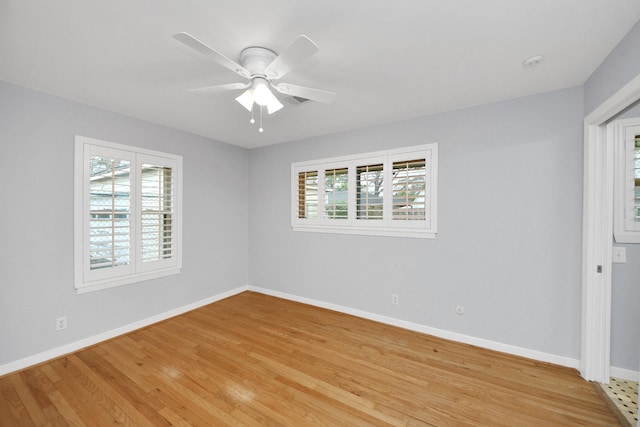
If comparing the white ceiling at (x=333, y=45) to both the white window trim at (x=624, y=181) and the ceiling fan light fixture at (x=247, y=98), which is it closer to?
the ceiling fan light fixture at (x=247, y=98)

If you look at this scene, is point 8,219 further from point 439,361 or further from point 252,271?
point 439,361

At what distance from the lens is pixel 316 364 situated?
234cm

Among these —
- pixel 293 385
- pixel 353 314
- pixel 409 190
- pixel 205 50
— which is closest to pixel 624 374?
pixel 409 190

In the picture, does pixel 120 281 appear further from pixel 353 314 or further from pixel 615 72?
pixel 615 72

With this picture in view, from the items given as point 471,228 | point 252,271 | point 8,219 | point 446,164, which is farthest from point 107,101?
point 471,228

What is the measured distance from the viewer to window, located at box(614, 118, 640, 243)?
6.70ft

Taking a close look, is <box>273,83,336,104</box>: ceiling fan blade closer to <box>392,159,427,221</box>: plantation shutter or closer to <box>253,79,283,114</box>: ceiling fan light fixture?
<box>253,79,283,114</box>: ceiling fan light fixture

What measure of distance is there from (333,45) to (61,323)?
346cm

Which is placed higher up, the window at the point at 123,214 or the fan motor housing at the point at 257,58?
the fan motor housing at the point at 257,58

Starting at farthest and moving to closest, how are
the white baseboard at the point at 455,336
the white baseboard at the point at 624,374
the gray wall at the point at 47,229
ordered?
the white baseboard at the point at 455,336 → the gray wall at the point at 47,229 → the white baseboard at the point at 624,374

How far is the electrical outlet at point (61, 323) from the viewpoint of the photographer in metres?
2.46

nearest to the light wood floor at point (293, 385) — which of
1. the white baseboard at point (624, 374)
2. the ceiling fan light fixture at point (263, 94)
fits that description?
the white baseboard at point (624, 374)

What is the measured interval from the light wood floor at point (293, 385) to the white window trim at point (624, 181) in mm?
1245

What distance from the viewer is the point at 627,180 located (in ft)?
6.79
